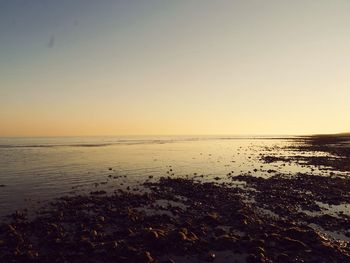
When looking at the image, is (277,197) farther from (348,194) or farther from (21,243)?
(21,243)

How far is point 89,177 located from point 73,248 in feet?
76.6

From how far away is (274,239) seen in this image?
16.3m

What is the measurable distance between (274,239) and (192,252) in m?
4.65

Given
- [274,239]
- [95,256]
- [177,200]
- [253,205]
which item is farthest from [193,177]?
[95,256]

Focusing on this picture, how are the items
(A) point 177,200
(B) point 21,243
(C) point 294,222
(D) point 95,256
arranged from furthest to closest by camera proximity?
(A) point 177,200
(C) point 294,222
(B) point 21,243
(D) point 95,256

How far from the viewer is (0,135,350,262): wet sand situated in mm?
14711

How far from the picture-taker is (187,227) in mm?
18531

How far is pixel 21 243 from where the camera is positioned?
1586cm

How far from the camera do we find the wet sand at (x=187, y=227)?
14.7m

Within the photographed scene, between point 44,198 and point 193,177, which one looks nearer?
point 44,198

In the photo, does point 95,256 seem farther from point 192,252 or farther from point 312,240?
point 312,240

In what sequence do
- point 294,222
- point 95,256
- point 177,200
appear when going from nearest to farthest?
point 95,256
point 294,222
point 177,200

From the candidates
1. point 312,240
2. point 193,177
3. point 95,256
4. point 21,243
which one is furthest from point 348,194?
point 21,243

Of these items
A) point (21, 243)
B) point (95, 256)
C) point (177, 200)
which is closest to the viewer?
point (95, 256)
